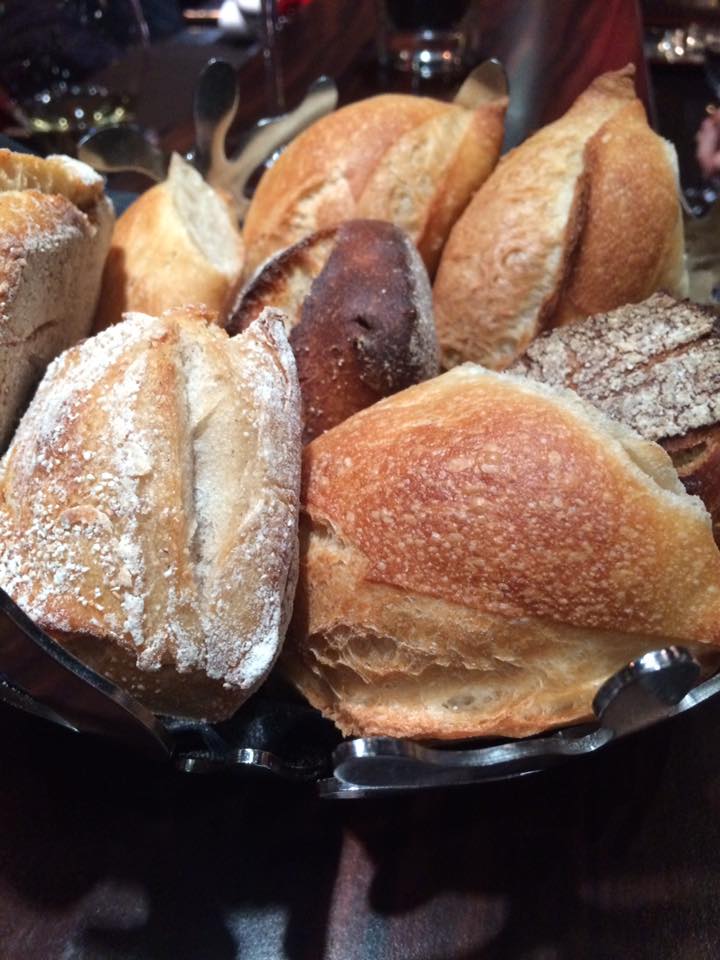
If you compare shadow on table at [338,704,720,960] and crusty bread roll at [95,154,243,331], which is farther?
crusty bread roll at [95,154,243,331]

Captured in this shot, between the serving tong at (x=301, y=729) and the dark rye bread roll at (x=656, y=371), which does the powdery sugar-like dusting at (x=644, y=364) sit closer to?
the dark rye bread roll at (x=656, y=371)

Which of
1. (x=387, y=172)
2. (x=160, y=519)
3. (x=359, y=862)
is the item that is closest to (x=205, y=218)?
(x=387, y=172)

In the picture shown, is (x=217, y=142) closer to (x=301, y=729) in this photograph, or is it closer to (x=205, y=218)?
(x=205, y=218)

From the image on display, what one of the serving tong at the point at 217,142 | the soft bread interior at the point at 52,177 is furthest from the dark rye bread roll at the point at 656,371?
the serving tong at the point at 217,142

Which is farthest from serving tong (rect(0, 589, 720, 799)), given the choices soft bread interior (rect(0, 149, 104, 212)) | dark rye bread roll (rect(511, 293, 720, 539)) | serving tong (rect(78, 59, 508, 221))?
serving tong (rect(78, 59, 508, 221))

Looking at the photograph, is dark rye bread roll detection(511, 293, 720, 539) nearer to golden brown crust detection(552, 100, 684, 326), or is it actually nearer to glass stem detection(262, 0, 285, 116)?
golden brown crust detection(552, 100, 684, 326)

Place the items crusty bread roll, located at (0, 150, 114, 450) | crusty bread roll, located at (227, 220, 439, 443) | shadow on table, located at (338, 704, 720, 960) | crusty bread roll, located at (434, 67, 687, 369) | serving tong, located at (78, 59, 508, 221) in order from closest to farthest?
shadow on table, located at (338, 704, 720, 960), crusty bread roll, located at (0, 150, 114, 450), crusty bread roll, located at (227, 220, 439, 443), crusty bread roll, located at (434, 67, 687, 369), serving tong, located at (78, 59, 508, 221)
